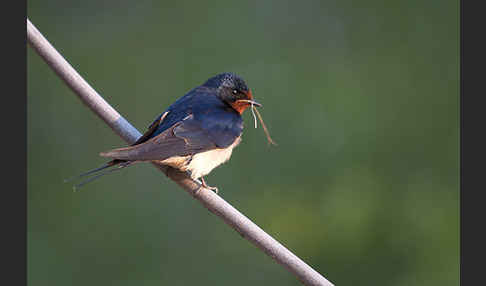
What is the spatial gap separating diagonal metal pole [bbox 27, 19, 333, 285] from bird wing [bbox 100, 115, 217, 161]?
100 millimetres

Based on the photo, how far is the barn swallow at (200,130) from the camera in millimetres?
2398

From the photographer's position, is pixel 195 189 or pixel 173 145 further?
pixel 173 145

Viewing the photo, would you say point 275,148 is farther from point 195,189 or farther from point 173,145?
point 195,189

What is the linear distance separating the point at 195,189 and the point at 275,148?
1743 mm

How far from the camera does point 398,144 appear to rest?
12.9 feet

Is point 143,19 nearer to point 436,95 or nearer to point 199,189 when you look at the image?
point 436,95

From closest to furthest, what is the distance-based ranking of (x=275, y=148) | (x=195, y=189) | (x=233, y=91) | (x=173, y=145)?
(x=195, y=189), (x=173, y=145), (x=233, y=91), (x=275, y=148)

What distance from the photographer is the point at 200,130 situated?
2.62m

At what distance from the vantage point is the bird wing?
2.17 meters

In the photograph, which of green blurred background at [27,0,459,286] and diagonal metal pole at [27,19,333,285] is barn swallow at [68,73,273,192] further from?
green blurred background at [27,0,459,286]

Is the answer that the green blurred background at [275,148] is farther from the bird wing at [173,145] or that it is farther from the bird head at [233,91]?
the bird wing at [173,145]

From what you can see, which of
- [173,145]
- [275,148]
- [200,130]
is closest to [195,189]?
[173,145]

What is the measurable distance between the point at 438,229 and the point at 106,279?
76.7 inches

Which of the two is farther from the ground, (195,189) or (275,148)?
(195,189)
